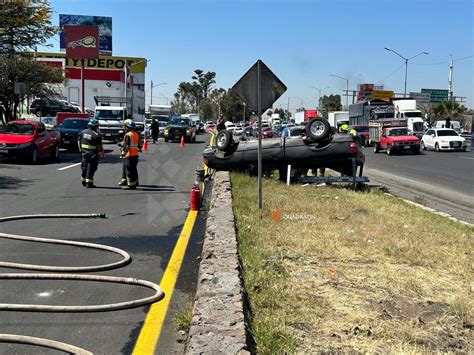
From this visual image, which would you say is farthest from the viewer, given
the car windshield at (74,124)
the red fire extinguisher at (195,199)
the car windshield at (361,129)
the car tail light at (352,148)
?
the car windshield at (361,129)

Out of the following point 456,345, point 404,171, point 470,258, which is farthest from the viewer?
point 404,171

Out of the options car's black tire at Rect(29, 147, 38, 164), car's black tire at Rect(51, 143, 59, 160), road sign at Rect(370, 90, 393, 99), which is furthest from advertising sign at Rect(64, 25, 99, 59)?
road sign at Rect(370, 90, 393, 99)

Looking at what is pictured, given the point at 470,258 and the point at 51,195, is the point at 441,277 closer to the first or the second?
the point at 470,258

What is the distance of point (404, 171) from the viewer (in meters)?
22.0

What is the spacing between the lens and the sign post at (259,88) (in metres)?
9.55

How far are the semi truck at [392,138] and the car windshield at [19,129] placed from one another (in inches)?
857

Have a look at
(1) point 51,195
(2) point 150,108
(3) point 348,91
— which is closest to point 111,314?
(1) point 51,195

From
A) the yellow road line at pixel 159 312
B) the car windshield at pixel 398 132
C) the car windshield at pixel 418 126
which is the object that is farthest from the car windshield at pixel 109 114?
the yellow road line at pixel 159 312

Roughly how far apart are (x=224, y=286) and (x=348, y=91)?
99211 millimetres

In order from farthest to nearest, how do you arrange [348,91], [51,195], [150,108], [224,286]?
[348,91], [150,108], [51,195], [224,286]

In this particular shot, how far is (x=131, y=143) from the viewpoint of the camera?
13.3m

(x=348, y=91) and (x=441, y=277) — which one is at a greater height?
(x=348, y=91)

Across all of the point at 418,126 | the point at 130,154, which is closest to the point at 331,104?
the point at 418,126

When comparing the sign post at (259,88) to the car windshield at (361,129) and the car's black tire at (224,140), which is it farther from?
the car windshield at (361,129)
